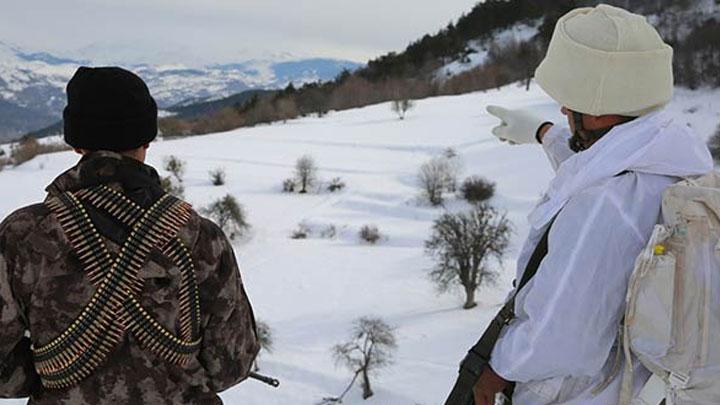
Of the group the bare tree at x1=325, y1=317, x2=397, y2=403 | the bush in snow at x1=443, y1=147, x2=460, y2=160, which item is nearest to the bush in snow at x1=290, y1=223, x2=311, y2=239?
the bush in snow at x1=443, y1=147, x2=460, y2=160

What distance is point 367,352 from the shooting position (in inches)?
458

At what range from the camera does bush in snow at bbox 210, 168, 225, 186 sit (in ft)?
77.3

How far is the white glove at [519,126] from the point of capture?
1.84m

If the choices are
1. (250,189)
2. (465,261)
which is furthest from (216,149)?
(465,261)

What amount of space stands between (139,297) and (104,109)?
384 millimetres

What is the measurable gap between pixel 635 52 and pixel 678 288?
445 millimetres

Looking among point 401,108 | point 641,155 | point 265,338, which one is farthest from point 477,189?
point 641,155

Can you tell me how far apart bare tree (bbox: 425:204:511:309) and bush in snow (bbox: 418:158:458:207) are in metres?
4.34

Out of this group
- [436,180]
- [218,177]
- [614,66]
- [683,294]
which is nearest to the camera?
[683,294]

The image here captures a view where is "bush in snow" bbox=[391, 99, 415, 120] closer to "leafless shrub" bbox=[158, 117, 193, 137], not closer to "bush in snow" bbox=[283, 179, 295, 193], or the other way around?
"bush in snow" bbox=[283, 179, 295, 193]

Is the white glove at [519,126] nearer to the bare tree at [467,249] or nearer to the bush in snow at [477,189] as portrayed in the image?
the bare tree at [467,249]

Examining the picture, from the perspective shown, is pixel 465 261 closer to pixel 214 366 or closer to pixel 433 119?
pixel 214 366

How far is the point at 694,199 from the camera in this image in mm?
995

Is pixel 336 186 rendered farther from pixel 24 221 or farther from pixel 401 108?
pixel 24 221
